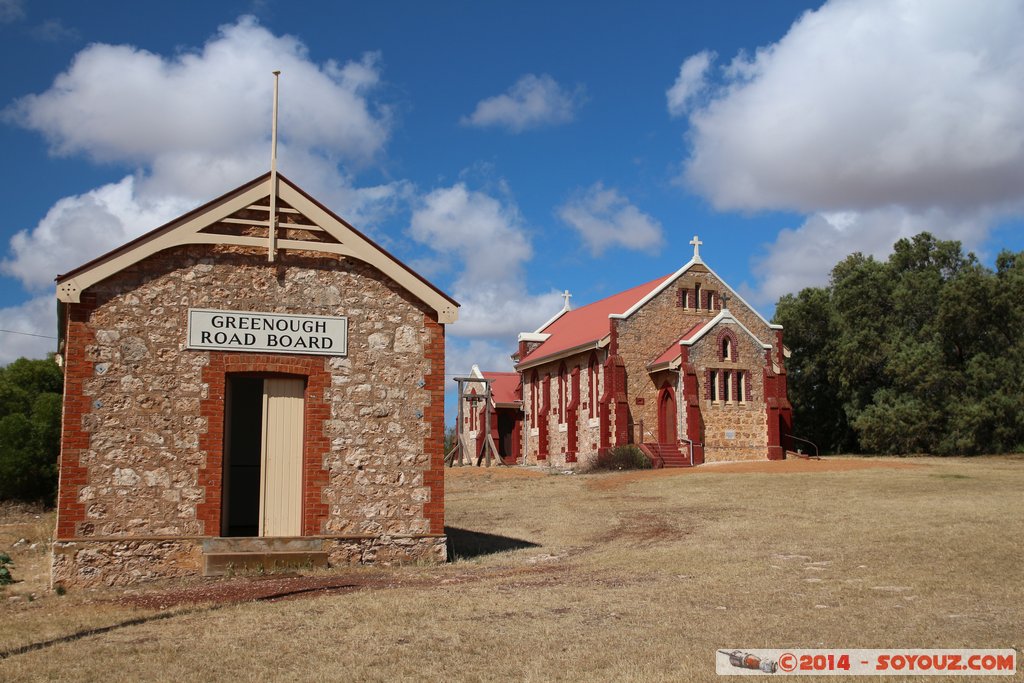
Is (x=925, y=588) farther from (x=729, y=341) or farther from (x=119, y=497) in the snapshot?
(x=729, y=341)

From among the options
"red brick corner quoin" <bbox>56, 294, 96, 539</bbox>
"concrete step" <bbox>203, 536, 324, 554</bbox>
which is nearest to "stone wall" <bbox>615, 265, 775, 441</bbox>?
"concrete step" <bbox>203, 536, 324, 554</bbox>

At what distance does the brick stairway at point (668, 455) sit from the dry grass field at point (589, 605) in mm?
16116

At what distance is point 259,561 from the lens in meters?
14.1

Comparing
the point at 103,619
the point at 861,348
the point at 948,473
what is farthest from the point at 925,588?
the point at 861,348

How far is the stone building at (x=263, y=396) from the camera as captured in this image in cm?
1374

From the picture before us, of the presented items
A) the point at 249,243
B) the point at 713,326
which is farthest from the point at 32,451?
the point at 713,326

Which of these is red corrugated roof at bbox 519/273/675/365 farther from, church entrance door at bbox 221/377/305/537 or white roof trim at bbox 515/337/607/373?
church entrance door at bbox 221/377/305/537

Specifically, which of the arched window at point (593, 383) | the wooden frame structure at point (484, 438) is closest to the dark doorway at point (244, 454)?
the arched window at point (593, 383)

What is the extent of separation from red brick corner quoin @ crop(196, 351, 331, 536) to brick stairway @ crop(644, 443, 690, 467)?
23580 millimetres

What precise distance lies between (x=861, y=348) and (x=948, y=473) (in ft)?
70.2

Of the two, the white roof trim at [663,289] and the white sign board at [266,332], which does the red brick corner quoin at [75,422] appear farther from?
the white roof trim at [663,289]

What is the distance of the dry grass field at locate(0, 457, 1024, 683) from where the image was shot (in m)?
8.35

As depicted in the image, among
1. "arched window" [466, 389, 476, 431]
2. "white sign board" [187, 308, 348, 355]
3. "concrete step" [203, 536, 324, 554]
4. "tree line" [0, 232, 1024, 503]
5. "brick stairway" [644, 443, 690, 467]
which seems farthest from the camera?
"arched window" [466, 389, 476, 431]

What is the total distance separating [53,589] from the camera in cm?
1325
